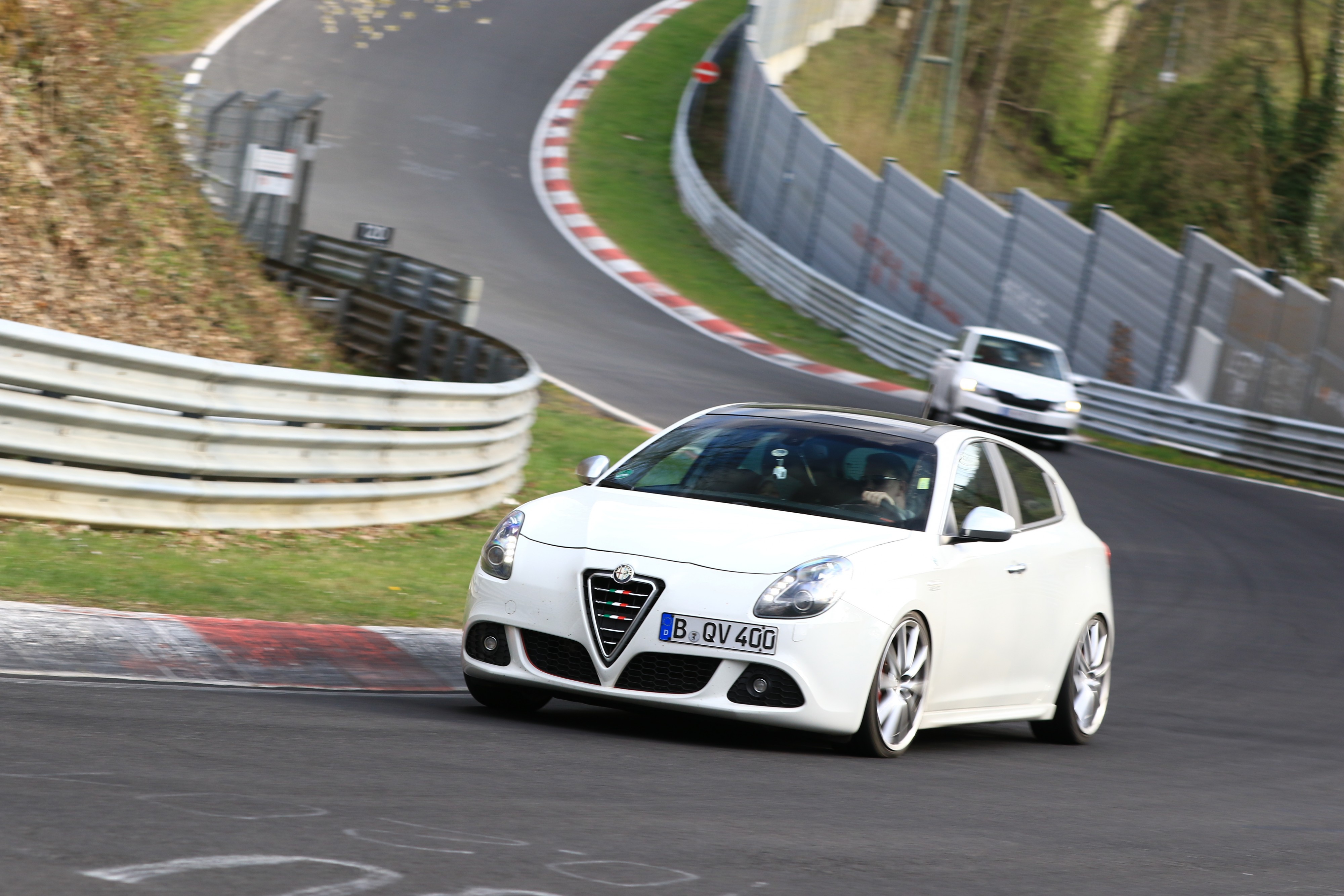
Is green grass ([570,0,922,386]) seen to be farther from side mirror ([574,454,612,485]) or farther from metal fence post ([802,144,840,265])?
side mirror ([574,454,612,485])

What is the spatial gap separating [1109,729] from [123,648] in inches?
201

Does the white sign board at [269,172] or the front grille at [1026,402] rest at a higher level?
the white sign board at [269,172]

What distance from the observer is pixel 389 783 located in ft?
17.1

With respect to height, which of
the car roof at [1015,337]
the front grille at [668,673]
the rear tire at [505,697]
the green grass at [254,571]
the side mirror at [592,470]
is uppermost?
the side mirror at [592,470]

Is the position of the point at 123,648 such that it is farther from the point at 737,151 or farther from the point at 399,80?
the point at 399,80

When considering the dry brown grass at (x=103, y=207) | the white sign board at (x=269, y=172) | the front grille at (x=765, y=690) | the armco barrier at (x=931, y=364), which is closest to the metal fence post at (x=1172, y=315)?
the armco barrier at (x=931, y=364)

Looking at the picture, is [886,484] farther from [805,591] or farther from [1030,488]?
[1030,488]

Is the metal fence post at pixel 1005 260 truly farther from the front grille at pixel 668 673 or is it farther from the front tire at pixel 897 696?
the front grille at pixel 668 673

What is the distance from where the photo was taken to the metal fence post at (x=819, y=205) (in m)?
33.9

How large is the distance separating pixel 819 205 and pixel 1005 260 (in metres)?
4.70

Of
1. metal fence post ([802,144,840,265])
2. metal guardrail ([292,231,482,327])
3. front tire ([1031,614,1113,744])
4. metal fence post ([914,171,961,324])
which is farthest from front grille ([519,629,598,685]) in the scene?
metal fence post ([802,144,840,265])

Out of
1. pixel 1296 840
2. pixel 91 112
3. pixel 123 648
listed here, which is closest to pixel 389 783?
pixel 123 648

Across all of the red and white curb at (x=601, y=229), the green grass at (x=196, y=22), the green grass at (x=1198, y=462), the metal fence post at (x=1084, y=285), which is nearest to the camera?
the green grass at (x=1198, y=462)

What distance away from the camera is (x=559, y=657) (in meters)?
6.68
